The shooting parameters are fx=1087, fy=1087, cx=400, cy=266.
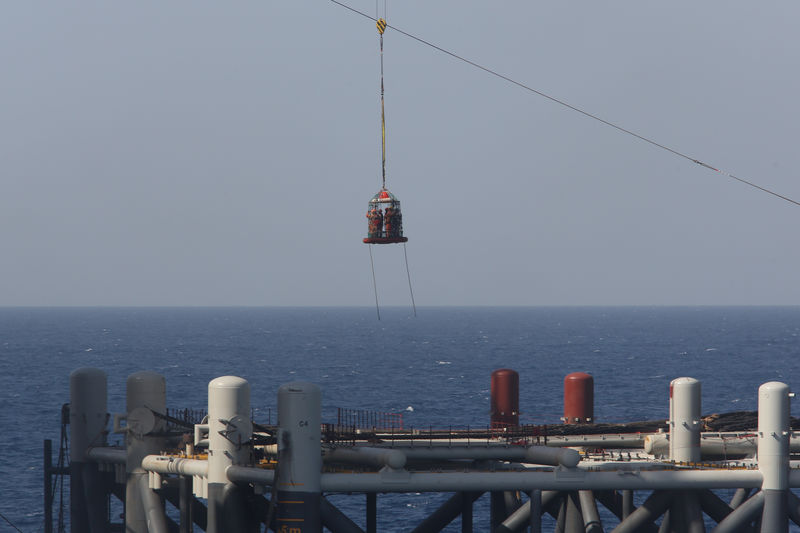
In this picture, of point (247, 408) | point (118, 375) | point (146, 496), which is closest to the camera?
point (247, 408)

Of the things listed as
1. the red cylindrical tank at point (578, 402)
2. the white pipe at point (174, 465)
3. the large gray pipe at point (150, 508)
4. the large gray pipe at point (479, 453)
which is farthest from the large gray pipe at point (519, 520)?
the large gray pipe at point (150, 508)

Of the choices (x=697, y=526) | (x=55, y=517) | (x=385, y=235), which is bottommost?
(x=55, y=517)

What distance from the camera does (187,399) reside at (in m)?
136

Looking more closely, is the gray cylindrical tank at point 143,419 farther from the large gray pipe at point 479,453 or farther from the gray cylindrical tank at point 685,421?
the gray cylindrical tank at point 685,421

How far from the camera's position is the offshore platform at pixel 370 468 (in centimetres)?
3697

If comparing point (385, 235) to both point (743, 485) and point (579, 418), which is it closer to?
point (579, 418)

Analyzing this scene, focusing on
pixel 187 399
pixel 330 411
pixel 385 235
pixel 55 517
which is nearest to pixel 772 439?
pixel 385 235

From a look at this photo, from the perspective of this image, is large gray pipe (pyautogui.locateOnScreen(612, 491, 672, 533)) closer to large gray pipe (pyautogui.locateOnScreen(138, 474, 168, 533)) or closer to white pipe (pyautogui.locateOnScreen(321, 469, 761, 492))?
white pipe (pyautogui.locateOnScreen(321, 469, 761, 492))

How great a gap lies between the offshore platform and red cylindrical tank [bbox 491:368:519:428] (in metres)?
4.40

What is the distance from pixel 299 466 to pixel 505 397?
67.2 ft

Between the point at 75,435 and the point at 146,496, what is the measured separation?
5.58m

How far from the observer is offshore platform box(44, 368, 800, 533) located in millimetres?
36969

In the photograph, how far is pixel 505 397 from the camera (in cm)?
5512

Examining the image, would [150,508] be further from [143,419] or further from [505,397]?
[505,397]
